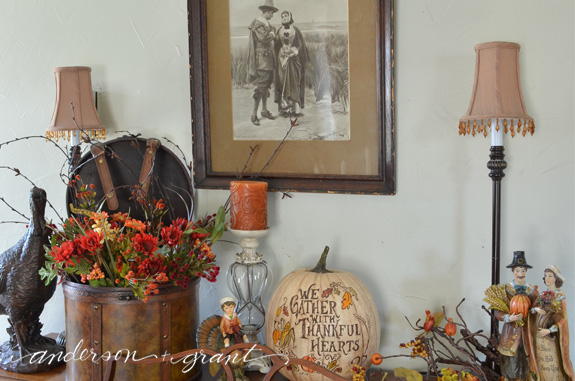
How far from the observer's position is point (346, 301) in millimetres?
1167

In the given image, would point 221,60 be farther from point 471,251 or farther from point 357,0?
point 471,251

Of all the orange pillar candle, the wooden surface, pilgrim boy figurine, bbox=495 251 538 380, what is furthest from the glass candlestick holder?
pilgrim boy figurine, bbox=495 251 538 380

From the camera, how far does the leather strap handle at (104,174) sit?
145 centimetres

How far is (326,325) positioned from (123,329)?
0.40 metres

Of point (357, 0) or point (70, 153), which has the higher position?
point (357, 0)

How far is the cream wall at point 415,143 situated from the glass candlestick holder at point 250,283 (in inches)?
3.3

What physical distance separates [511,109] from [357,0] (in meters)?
0.42

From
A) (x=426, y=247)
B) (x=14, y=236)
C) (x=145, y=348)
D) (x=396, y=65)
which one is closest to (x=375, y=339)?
(x=426, y=247)

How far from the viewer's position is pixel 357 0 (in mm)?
1268

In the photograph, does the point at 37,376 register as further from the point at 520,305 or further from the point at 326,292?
the point at 520,305

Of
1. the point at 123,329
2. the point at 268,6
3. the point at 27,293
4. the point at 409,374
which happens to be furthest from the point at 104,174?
the point at 409,374

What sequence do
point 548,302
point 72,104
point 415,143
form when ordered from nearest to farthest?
point 548,302
point 415,143
point 72,104

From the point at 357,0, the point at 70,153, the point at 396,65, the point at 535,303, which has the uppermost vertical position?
the point at 357,0

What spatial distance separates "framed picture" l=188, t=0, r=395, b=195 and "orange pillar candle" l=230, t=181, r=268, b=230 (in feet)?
0.33
